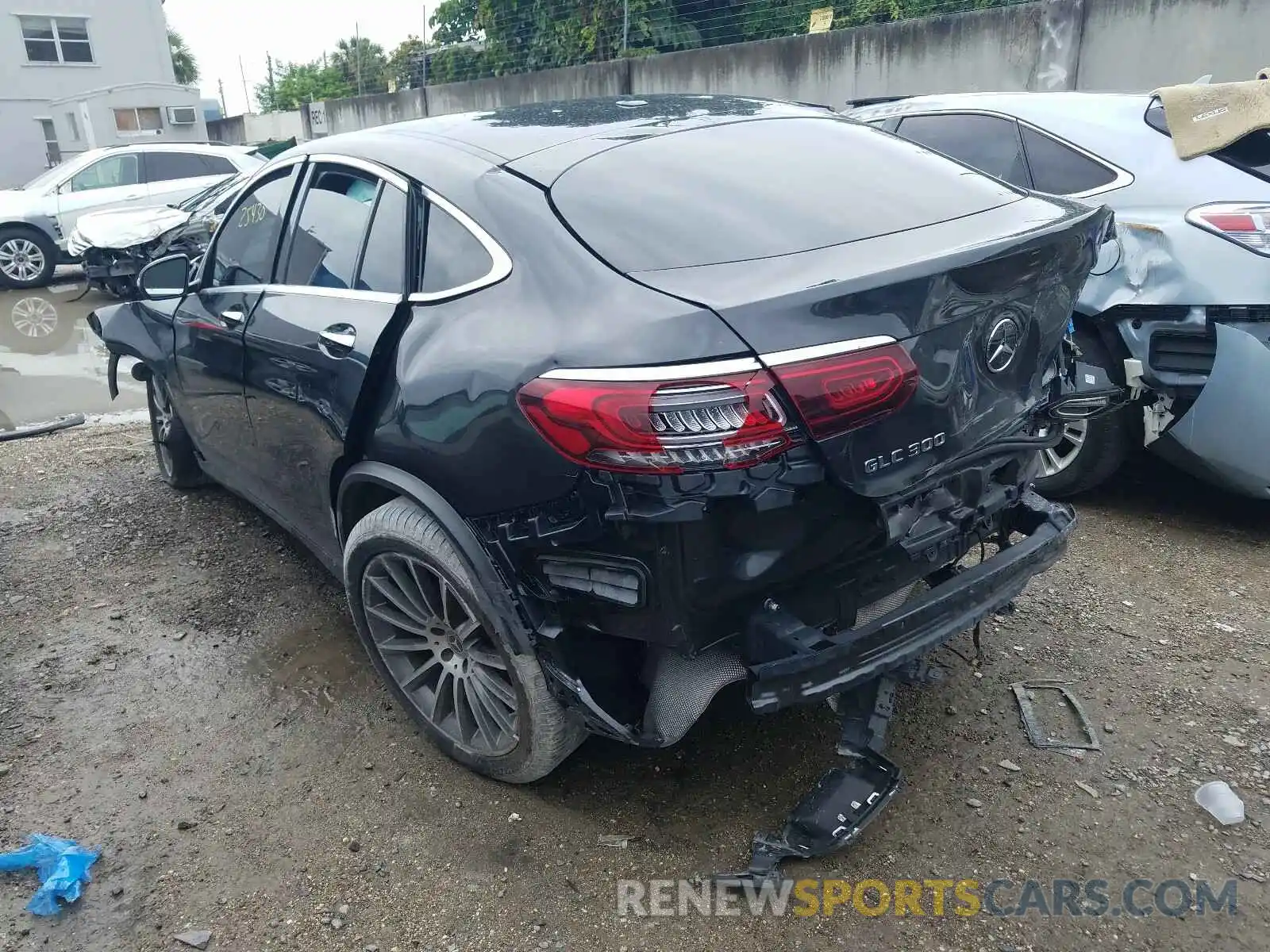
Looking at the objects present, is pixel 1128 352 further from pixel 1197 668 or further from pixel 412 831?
pixel 412 831

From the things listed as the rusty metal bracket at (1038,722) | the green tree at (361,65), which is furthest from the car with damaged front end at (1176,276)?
the green tree at (361,65)

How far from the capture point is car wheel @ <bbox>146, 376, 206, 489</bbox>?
462cm

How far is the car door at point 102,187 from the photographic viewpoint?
40.5 ft

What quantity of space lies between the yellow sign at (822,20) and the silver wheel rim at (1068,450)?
7.83 metres

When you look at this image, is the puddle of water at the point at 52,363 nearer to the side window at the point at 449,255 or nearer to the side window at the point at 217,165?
the side window at the point at 217,165

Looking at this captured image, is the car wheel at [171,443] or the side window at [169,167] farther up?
the side window at [169,167]

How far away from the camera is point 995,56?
9203 mm

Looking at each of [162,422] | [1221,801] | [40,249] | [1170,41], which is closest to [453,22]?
[40,249]

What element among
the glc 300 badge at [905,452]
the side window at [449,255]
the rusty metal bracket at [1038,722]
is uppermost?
the side window at [449,255]

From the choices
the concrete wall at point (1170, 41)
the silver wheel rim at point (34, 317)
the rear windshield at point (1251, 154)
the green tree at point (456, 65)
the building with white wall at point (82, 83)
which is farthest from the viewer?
the building with white wall at point (82, 83)

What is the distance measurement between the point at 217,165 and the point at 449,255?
1190cm

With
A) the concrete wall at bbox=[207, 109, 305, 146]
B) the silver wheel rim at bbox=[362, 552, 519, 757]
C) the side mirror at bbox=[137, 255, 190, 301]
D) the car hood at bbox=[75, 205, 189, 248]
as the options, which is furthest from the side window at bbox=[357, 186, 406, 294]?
the concrete wall at bbox=[207, 109, 305, 146]

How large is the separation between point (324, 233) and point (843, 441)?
1914mm

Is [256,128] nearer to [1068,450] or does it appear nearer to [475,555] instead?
[1068,450]
